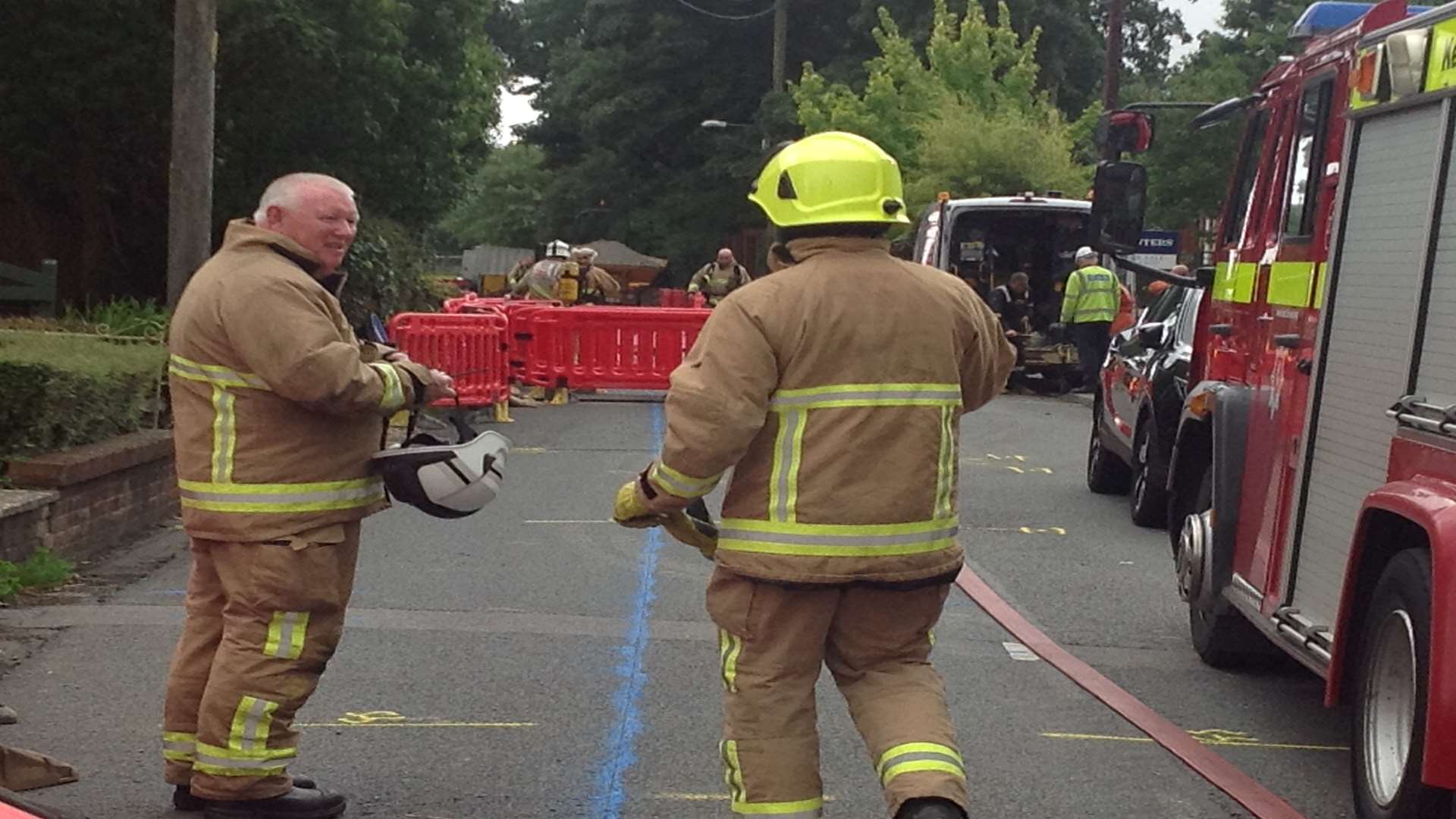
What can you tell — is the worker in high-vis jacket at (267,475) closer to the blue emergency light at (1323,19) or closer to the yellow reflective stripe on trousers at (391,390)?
the yellow reflective stripe on trousers at (391,390)

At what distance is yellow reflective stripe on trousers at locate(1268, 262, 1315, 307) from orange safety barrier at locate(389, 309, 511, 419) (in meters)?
10.5

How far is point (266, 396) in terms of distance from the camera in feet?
17.0

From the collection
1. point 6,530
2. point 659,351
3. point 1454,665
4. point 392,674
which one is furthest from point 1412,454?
point 659,351

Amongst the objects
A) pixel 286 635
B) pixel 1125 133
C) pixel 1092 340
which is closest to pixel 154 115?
pixel 1092 340

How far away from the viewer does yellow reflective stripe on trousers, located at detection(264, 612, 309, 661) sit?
5.16m

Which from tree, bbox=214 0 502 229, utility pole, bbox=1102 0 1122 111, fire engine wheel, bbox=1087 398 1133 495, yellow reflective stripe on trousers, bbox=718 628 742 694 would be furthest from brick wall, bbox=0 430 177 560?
utility pole, bbox=1102 0 1122 111

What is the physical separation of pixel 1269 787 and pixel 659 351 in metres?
14.1

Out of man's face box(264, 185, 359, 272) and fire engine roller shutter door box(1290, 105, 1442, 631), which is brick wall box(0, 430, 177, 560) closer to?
man's face box(264, 185, 359, 272)

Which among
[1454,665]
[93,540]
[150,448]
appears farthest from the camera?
[150,448]

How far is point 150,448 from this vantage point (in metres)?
10.4

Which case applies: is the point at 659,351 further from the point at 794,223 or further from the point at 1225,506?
the point at 794,223

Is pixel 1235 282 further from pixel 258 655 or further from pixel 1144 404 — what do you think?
pixel 258 655

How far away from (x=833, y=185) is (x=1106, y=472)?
929 cm

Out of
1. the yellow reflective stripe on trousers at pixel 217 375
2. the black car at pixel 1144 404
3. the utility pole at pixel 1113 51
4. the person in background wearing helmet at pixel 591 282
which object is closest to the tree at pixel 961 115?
the utility pole at pixel 1113 51
